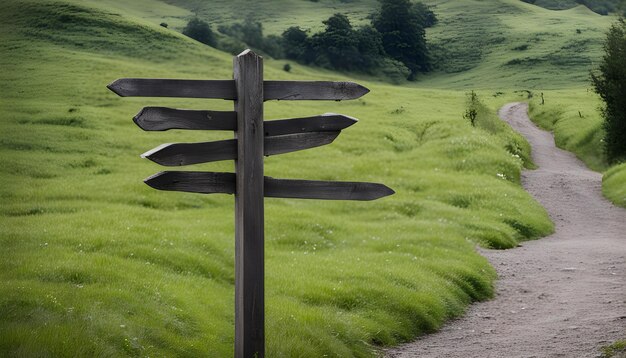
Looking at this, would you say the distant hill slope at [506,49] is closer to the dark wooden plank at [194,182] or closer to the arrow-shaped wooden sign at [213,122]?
the arrow-shaped wooden sign at [213,122]

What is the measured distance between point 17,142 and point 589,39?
145818mm

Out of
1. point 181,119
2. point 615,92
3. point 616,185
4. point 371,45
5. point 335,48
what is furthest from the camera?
point 371,45

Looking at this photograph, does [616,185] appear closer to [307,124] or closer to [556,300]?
[556,300]

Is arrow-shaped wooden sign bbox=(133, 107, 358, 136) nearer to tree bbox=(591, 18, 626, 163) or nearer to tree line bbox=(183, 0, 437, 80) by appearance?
tree bbox=(591, 18, 626, 163)

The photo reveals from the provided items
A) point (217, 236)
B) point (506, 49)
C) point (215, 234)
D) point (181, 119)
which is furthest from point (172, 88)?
point (506, 49)

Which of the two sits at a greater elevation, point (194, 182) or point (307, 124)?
point (307, 124)

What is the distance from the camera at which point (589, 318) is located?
18.5m

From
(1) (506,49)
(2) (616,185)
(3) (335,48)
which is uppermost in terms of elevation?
(2) (616,185)

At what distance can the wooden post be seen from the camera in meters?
10.8

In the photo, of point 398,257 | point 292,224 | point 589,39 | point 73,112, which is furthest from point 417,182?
point 589,39

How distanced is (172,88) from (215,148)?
104 centimetres

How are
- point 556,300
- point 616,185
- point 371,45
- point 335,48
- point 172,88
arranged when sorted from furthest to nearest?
1. point 371,45
2. point 335,48
3. point 616,185
4. point 556,300
5. point 172,88

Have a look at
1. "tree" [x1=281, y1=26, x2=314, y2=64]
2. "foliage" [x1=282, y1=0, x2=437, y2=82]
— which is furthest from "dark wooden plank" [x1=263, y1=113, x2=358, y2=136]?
"tree" [x1=281, y1=26, x2=314, y2=64]

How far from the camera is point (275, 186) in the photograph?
11461 mm
